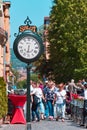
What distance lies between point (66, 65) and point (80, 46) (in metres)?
4.94

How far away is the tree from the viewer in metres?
68.9

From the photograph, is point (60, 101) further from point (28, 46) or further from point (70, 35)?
point (70, 35)

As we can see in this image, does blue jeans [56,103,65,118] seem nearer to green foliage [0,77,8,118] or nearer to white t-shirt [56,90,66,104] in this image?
white t-shirt [56,90,66,104]

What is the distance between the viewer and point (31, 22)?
1569 centimetres

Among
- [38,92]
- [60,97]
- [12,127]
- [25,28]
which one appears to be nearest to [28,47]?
[25,28]

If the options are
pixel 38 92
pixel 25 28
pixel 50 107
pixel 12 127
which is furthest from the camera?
pixel 50 107

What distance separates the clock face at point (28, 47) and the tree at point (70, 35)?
52297mm

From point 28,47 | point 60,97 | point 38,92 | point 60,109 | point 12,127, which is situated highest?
point 28,47

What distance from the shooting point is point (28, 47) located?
15.3 m

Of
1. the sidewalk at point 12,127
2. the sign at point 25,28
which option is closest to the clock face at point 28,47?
the sign at point 25,28

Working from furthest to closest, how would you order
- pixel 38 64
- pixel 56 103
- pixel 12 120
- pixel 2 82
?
pixel 38 64 < pixel 56 103 < pixel 12 120 < pixel 2 82

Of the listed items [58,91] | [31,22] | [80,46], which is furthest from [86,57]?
[31,22]

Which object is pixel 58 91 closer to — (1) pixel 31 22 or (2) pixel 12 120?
(2) pixel 12 120

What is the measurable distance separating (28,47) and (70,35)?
53.0 m
